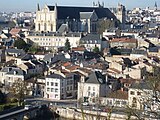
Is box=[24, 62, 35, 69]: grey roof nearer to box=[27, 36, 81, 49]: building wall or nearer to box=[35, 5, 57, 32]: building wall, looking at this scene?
box=[27, 36, 81, 49]: building wall

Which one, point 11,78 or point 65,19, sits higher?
point 65,19

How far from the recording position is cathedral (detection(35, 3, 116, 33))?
36.1 m

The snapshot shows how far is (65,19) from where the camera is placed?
36.7m

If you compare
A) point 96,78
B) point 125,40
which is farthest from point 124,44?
point 96,78

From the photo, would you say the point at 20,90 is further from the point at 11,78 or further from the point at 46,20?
the point at 46,20

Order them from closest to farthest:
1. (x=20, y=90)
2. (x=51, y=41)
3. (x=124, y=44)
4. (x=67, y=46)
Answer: (x=20, y=90)
(x=67, y=46)
(x=124, y=44)
(x=51, y=41)

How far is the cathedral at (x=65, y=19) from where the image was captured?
36.1 meters

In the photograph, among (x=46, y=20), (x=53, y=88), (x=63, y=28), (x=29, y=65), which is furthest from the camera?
(x=46, y=20)

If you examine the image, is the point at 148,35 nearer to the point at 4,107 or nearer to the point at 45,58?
the point at 45,58

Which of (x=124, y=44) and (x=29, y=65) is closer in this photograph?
(x=29, y=65)

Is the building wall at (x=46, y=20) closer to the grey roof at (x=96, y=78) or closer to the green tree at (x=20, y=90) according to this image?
the green tree at (x=20, y=90)

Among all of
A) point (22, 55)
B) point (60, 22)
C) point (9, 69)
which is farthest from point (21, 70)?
point (60, 22)

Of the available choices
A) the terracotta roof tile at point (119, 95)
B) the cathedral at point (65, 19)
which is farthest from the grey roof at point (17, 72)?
the cathedral at point (65, 19)

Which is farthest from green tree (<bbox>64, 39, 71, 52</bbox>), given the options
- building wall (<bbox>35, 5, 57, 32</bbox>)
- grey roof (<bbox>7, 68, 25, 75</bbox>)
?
grey roof (<bbox>7, 68, 25, 75</bbox>)
